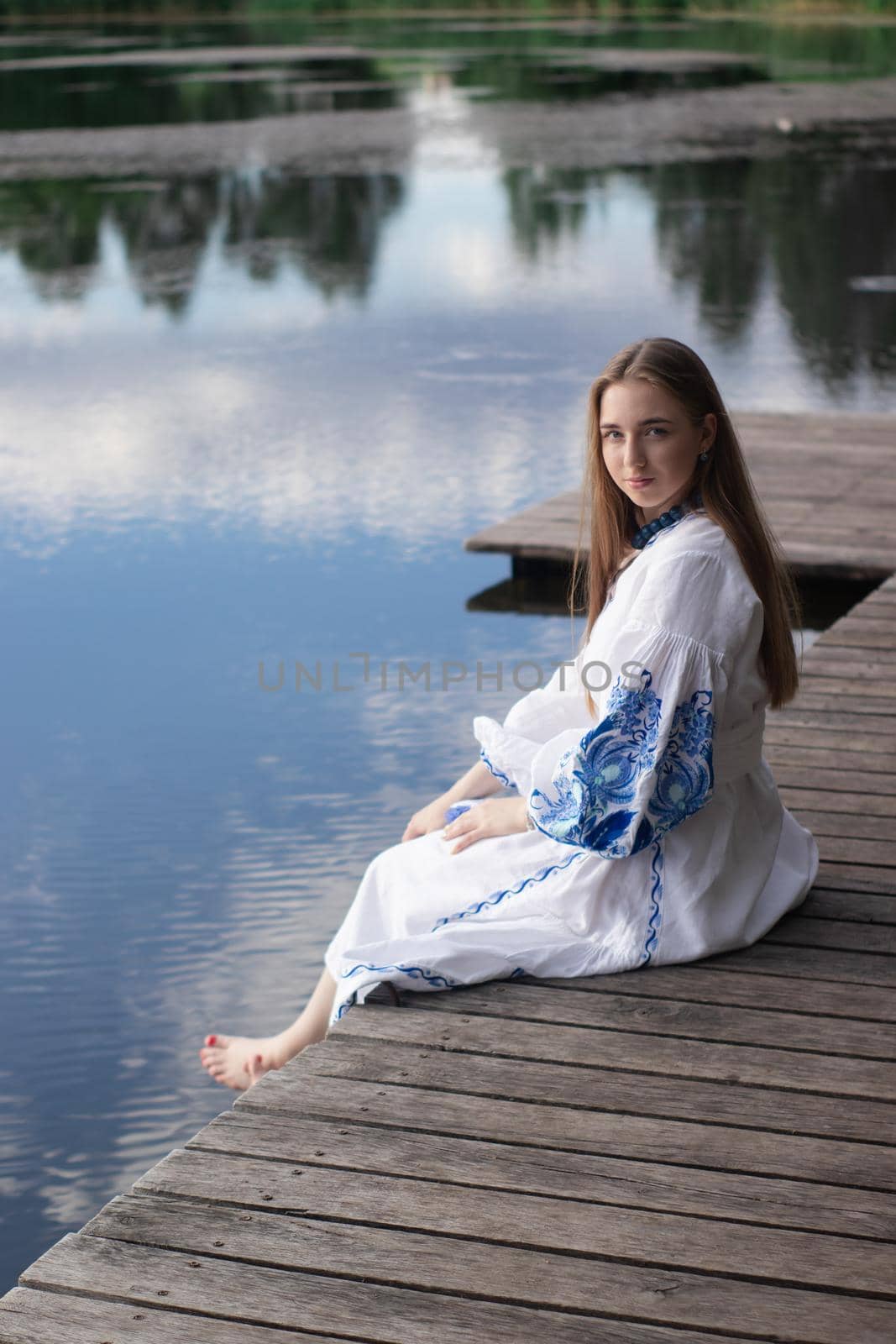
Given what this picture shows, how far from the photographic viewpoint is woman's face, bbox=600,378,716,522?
194 cm

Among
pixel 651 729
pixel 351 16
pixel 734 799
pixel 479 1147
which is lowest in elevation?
pixel 479 1147

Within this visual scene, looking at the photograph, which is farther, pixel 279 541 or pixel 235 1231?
pixel 279 541

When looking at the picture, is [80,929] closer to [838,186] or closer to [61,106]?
[838,186]

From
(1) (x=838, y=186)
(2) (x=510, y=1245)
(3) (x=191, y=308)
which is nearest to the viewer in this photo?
(2) (x=510, y=1245)

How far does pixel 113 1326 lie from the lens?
1.46 meters

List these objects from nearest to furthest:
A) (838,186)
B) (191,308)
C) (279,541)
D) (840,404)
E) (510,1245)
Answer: (510,1245) → (279,541) → (840,404) → (191,308) → (838,186)

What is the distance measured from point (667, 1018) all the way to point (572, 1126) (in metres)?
0.25

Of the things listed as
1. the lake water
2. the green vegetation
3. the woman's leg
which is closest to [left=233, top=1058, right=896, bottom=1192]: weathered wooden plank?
the woman's leg

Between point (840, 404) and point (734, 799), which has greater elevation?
point (734, 799)

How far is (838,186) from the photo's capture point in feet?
38.4

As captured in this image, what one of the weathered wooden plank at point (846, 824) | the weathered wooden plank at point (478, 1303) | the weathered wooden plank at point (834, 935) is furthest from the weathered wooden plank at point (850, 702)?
the weathered wooden plank at point (478, 1303)

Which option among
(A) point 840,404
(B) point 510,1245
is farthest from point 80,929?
(A) point 840,404

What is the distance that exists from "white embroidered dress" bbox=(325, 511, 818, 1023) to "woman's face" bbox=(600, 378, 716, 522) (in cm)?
5

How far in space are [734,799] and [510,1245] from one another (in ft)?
2.20
